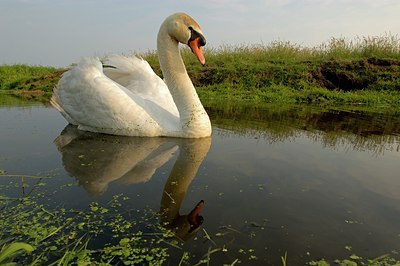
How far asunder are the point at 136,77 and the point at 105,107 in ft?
5.33

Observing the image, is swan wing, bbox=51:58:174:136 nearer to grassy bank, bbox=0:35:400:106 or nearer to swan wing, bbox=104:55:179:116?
swan wing, bbox=104:55:179:116

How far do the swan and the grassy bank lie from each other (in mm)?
5338

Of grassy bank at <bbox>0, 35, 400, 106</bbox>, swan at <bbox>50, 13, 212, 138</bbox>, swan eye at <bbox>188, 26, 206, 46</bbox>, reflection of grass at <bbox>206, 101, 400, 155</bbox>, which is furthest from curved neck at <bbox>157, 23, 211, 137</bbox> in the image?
grassy bank at <bbox>0, 35, 400, 106</bbox>

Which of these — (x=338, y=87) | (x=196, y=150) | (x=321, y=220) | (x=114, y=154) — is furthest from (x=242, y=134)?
(x=338, y=87)

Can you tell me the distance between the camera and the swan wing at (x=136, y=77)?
5.71m

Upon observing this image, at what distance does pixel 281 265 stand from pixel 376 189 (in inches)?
69.2

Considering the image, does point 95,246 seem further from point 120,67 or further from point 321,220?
point 120,67

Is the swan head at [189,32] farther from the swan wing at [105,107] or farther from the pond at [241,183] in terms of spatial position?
the pond at [241,183]

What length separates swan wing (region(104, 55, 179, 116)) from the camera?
5706 mm

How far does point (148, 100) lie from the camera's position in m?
5.15

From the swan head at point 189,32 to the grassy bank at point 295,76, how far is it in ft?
18.6

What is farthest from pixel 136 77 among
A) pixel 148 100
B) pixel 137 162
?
pixel 137 162

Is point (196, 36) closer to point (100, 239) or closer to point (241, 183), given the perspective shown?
point (241, 183)

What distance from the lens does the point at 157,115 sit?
16.1 ft
